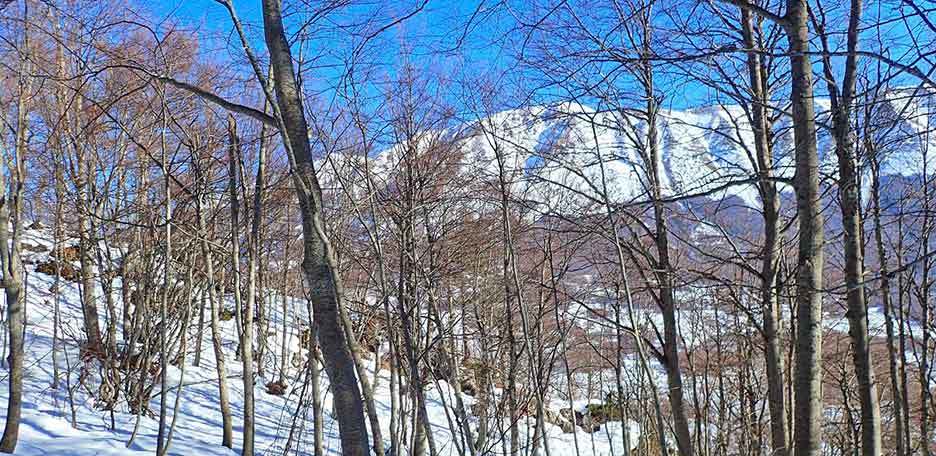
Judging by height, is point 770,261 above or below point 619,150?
below

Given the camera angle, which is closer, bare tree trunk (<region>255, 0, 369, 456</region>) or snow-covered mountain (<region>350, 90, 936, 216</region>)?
bare tree trunk (<region>255, 0, 369, 456</region>)

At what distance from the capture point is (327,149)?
4.73 meters

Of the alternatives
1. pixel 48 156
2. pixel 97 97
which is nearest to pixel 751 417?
pixel 97 97

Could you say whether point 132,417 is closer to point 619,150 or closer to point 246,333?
point 246,333

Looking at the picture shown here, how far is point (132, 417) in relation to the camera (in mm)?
7582

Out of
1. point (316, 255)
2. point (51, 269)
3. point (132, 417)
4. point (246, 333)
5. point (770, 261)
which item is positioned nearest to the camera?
point (316, 255)

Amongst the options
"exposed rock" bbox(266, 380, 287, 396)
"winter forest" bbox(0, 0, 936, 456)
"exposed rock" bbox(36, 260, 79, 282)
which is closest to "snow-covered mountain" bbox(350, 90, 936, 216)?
"winter forest" bbox(0, 0, 936, 456)

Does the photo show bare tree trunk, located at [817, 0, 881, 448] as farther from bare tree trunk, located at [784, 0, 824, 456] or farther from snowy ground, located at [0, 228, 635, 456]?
snowy ground, located at [0, 228, 635, 456]

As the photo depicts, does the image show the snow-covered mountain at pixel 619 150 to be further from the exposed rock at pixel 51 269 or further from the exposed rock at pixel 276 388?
the exposed rock at pixel 51 269

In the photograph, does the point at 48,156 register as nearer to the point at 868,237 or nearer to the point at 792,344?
the point at 792,344

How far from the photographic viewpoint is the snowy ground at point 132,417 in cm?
616

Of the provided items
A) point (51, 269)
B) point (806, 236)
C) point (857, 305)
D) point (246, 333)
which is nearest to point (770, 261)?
A: point (857, 305)

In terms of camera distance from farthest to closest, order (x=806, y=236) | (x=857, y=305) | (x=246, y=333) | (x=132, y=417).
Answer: (x=132, y=417), (x=246, y=333), (x=857, y=305), (x=806, y=236)

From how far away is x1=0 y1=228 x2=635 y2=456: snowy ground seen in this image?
20.2ft
